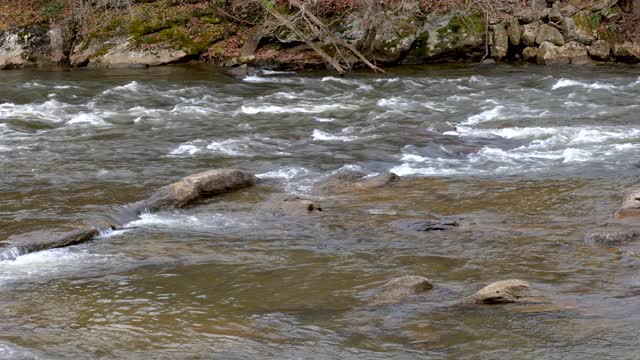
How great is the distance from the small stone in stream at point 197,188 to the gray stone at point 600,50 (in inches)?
605

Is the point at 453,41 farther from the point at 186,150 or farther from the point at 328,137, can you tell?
the point at 186,150

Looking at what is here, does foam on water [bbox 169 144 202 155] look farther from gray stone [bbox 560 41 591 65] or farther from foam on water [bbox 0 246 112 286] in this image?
gray stone [bbox 560 41 591 65]

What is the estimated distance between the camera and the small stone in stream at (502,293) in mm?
7648

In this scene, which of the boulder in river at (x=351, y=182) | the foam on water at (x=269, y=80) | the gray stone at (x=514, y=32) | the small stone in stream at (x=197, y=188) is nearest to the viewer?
the small stone in stream at (x=197, y=188)

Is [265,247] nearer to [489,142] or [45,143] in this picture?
[489,142]

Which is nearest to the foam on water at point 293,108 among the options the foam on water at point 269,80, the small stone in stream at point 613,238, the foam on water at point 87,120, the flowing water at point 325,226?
the flowing water at point 325,226

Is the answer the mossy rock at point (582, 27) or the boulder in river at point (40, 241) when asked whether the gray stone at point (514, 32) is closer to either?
the mossy rock at point (582, 27)

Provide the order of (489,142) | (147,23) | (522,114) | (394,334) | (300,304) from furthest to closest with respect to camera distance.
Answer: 1. (147,23)
2. (522,114)
3. (489,142)
4. (300,304)
5. (394,334)

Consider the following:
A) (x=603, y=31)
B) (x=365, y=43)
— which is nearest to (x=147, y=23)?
(x=365, y=43)

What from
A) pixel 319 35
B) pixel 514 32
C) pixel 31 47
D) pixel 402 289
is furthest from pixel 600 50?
pixel 402 289

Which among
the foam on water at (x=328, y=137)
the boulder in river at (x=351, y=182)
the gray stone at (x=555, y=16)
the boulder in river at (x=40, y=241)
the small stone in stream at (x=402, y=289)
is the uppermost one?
the gray stone at (x=555, y=16)

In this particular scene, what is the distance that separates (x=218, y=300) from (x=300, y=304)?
0.80 m

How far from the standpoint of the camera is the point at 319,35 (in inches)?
1030

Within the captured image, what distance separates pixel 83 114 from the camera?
63.3 ft
